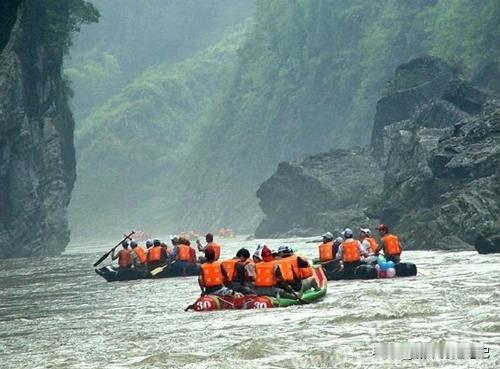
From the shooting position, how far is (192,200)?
6122 inches

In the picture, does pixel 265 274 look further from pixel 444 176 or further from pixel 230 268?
pixel 444 176

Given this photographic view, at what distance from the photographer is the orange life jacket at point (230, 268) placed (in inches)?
916

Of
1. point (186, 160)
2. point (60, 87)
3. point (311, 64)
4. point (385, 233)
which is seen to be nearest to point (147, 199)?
point (186, 160)

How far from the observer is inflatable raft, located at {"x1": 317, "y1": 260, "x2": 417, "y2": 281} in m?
29.1

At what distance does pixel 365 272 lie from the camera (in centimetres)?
2939

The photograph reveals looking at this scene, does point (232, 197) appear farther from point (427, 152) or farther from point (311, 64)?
point (427, 152)

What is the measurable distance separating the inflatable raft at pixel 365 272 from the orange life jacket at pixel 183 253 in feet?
25.8

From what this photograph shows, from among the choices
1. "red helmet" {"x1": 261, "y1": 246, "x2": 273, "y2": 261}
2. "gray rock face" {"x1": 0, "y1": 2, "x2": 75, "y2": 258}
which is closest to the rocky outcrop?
"gray rock face" {"x1": 0, "y1": 2, "x2": 75, "y2": 258}

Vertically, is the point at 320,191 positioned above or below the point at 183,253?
above

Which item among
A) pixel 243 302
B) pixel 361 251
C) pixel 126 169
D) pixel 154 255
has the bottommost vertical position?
pixel 243 302

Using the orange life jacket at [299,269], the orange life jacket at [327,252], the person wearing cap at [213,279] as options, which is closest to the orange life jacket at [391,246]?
the orange life jacket at [327,252]

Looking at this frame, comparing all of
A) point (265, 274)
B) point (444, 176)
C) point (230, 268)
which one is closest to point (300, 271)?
point (265, 274)

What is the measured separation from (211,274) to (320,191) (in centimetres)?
6354

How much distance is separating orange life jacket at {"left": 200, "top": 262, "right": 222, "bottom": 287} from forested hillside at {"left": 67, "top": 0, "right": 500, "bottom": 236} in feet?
220
